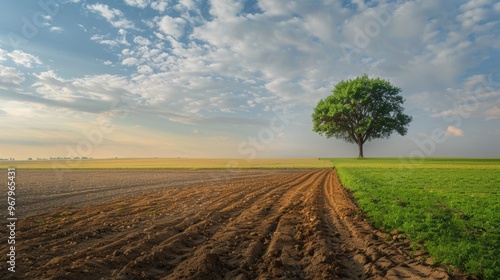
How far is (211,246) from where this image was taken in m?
8.63

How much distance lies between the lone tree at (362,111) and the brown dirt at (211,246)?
58.2 m

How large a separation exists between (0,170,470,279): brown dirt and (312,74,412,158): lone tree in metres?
58.2

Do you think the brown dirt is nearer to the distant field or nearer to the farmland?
the farmland

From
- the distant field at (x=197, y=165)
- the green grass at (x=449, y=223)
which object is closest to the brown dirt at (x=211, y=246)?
→ the green grass at (x=449, y=223)

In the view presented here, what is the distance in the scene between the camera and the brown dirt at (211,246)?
6.86 metres

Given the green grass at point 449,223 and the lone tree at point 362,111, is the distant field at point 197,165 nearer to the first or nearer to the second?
the lone tree at point 362,111

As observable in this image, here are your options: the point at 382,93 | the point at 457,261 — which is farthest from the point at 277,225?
the point at 382,93

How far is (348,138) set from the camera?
76750mm

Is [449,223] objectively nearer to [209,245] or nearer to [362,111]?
[209,245]

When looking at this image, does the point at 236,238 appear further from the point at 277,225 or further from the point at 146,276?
the point at 146,276

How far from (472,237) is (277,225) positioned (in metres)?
6.06

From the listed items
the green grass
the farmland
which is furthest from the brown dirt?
the green grass

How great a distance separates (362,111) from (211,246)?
67.9 metres

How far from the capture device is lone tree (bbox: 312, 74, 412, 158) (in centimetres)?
6812
